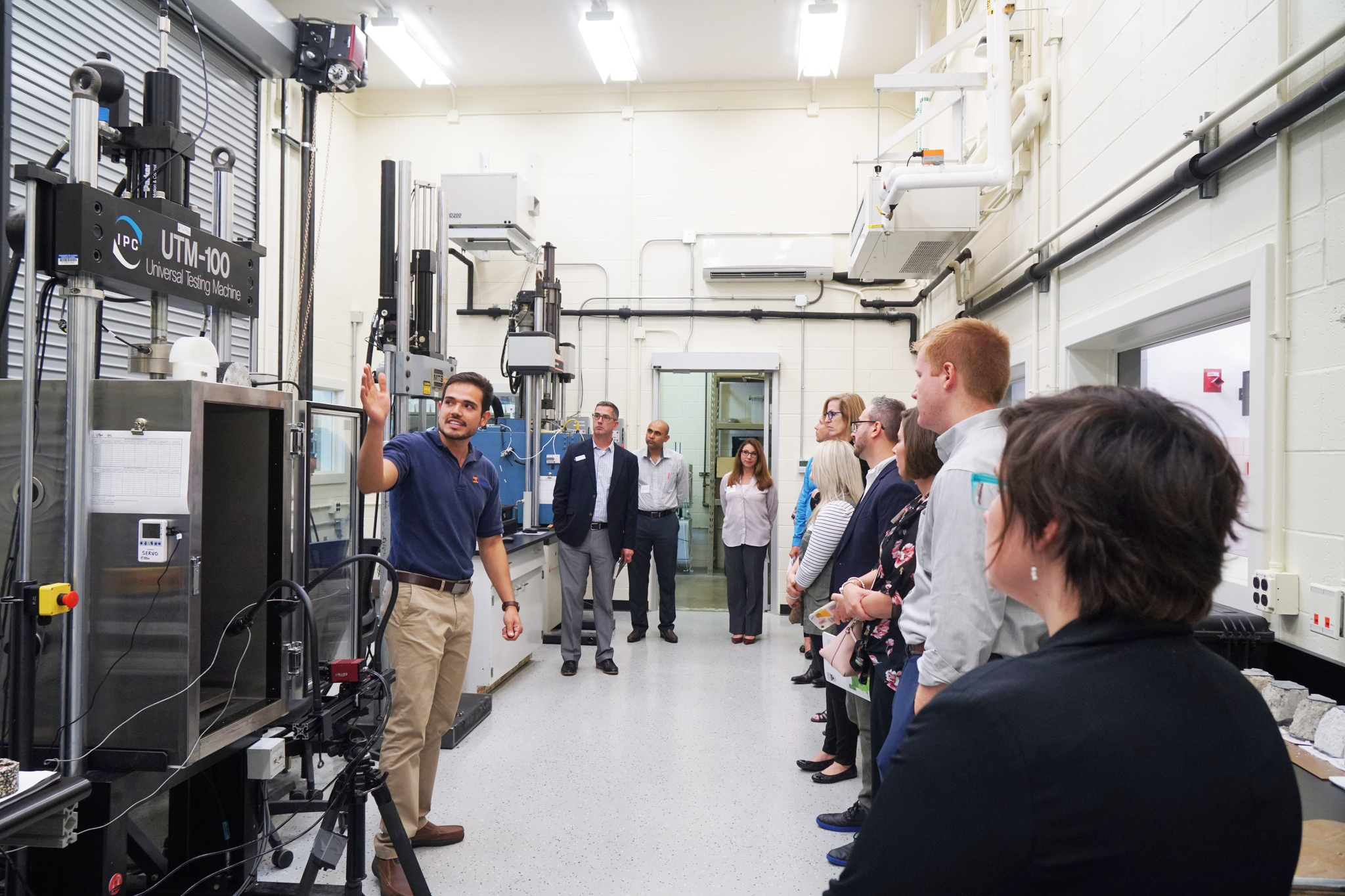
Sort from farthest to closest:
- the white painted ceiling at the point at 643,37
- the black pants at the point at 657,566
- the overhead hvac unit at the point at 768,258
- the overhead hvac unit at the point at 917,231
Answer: the overhead hvac unit at the point at 768,258, the black pants at the point at 657,566, the white painted ceiling at the point at 643,37, the overhead hvac unit at the point at 917,231

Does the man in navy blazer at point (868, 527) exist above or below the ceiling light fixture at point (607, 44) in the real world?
below

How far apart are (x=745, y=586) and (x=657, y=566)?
63cm

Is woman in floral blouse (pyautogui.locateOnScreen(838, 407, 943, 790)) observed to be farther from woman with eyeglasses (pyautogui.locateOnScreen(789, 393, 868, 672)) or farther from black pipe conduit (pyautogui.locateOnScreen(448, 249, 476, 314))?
black pipe conduit (pyautogui.locateOnScreen(448, 249, 476, 314))

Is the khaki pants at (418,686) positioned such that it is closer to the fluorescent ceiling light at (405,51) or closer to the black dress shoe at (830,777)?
the black dress shoe at (830,777)

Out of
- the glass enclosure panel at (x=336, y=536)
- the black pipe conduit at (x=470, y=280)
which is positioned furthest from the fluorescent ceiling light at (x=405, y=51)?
the glass enclosure panel at (x=336, y=536)

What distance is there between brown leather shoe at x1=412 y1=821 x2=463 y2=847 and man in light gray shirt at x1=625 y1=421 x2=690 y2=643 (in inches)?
111

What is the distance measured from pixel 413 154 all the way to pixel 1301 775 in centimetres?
674

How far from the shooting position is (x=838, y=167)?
20.4 feet

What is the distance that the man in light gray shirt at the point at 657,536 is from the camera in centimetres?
539

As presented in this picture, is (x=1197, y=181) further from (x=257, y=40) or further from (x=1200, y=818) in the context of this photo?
(x=257, y=40)

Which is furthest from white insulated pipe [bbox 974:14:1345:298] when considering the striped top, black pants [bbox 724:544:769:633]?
black pants [bbox 724:544:769:633]

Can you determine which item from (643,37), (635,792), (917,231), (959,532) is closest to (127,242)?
(959,532)

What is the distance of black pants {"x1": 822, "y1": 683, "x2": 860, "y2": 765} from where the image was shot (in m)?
3.14

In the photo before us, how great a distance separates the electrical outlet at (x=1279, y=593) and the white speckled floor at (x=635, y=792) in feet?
4.65
